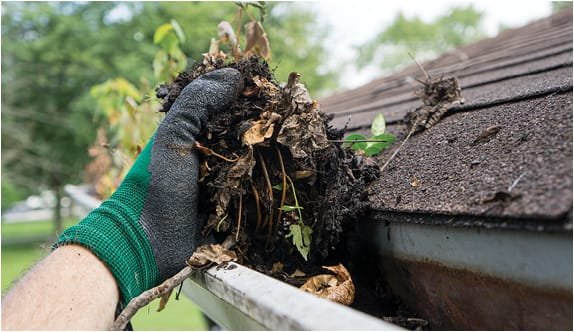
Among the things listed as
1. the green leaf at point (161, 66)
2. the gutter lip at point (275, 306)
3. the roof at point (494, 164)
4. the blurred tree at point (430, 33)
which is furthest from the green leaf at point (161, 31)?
the blurred tree at point (430, 33)

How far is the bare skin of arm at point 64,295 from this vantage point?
34.8 inches

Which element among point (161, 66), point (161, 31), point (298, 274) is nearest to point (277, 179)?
point (298, 274)

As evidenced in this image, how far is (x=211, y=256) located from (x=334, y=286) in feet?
0.91

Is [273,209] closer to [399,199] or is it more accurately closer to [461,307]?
[399,199]

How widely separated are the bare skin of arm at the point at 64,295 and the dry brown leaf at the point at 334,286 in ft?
1.32

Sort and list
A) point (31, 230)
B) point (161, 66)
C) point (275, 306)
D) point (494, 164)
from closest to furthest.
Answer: point (275, 306) → point (494, 164) → point (161, 66) → point (31, 230)

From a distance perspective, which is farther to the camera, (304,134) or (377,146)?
(377,146)

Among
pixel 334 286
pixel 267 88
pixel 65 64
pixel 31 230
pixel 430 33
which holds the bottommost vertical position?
pixel 31 230

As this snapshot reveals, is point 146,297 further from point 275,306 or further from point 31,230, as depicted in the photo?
point 31,230

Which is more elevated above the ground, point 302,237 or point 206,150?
point 206,150

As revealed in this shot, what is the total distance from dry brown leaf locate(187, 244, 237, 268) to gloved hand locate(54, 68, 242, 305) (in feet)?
0.11

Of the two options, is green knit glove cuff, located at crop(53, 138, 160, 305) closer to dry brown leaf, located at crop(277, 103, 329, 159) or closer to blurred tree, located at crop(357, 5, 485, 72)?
dry brown leaf, located at crop(277, 103, 329, 159)

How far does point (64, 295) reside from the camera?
92cm

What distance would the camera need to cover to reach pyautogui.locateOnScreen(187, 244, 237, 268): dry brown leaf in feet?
3.42
